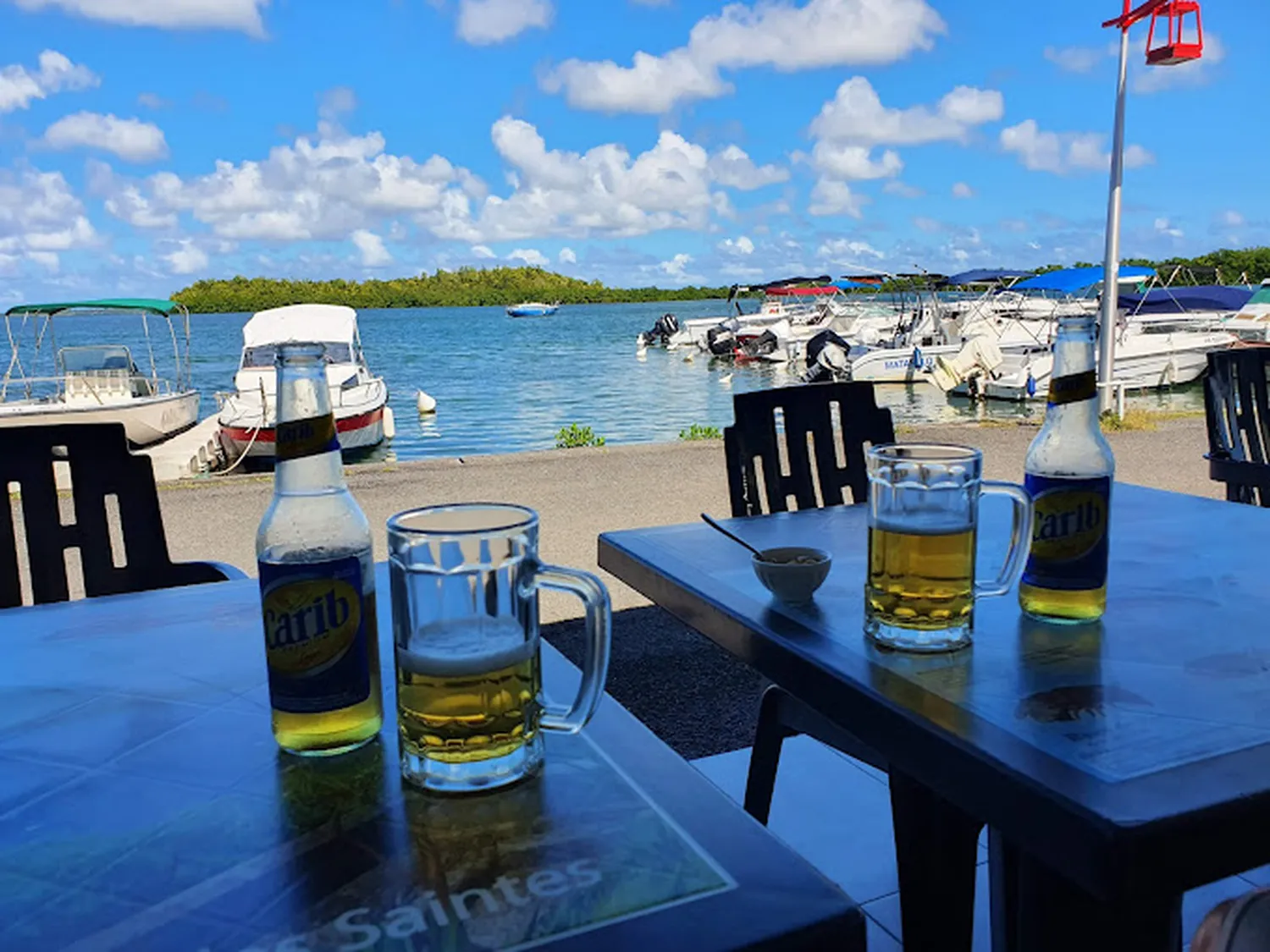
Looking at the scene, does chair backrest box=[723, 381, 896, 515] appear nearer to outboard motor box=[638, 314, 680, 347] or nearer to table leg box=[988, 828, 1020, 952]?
table leg box=[988, 828, 1020, 952]

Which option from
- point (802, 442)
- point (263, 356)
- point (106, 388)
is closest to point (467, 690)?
point (802, 442)

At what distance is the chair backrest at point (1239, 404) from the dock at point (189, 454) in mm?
11402

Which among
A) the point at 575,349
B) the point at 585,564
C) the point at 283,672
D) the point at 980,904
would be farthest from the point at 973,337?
the point at 575,349

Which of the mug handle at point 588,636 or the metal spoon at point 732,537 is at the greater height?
the mug handle at point 588,636

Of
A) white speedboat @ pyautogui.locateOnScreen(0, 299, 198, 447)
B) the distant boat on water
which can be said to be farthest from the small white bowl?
the distant boat on water

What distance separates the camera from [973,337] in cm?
2047

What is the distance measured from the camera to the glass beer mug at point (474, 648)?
822mm

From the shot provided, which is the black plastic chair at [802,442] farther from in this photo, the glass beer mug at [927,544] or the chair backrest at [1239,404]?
the chair backrest at [1239,404]

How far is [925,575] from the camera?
1.14 meters

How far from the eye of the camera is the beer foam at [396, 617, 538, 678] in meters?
0.82

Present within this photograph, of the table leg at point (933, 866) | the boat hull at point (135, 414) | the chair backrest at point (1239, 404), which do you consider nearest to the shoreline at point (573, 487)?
the chair backrest at point (1239, 404)

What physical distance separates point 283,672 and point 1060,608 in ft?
2.96

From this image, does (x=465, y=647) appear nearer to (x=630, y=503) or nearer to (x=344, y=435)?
(x=630, y=503)

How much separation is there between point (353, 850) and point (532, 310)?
9550cm
